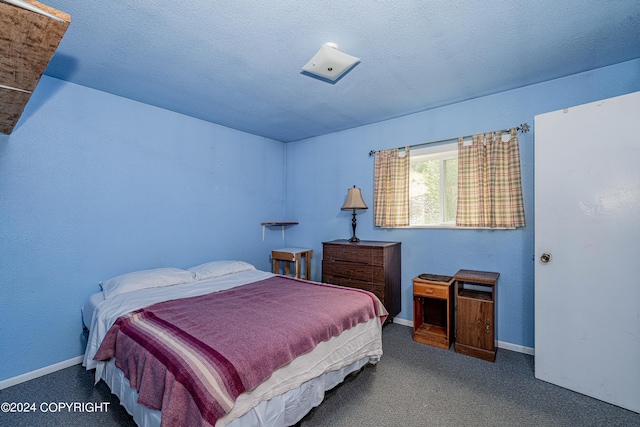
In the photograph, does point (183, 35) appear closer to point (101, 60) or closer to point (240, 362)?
point (101, 60)

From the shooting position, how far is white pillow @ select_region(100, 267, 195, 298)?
2379 millimetres

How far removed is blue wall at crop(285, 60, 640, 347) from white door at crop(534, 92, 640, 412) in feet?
1.45

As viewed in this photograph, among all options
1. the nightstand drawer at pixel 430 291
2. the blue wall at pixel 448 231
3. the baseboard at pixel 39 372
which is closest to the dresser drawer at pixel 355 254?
the nightstand drawer at pixel 430 291

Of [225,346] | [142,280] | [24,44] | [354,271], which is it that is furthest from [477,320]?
[24,44]

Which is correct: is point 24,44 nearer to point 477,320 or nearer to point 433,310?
point 477,320

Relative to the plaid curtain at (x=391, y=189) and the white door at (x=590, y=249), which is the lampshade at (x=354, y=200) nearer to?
the plaid curtain at (x=391, y=189)

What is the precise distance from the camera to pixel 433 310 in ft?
10.1

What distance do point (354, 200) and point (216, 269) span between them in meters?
1.83

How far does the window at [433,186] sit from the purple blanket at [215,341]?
56.5 inches

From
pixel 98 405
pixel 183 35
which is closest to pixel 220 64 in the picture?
pixel 183 35

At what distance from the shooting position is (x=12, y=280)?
219 cm

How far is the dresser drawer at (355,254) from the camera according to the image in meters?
2.98

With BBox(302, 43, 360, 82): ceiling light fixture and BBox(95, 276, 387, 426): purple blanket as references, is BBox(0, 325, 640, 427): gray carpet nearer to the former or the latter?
BBox(95, 276, 387, 426): purple blanket

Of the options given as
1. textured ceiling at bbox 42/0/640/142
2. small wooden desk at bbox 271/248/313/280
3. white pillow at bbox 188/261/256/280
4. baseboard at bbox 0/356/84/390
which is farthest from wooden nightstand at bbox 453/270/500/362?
baseboard at bbox 0/356/84/390
